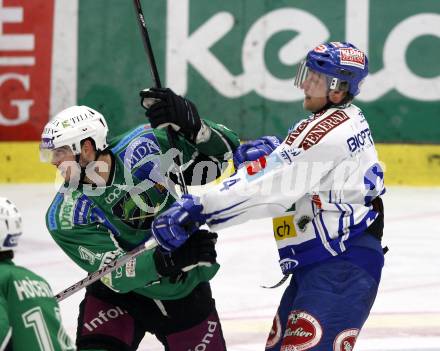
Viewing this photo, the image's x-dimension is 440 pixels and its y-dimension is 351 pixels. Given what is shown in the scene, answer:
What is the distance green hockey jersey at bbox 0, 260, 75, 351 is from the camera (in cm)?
286

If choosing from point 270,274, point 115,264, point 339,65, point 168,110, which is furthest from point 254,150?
point 270,274

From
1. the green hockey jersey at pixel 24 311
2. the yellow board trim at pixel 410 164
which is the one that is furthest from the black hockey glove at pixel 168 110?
the yellow board trim at pixel 410 164

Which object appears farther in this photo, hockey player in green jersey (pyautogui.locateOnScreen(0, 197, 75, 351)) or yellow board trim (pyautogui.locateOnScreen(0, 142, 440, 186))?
yellow board trim (pyautogui.locateOnScreen(0, 142, 440, 186))

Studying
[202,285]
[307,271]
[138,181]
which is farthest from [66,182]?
[307,271]

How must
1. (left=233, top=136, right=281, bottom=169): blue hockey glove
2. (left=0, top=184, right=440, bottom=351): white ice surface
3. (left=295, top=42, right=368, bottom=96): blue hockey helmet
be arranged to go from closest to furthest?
1. (left=295, top=42, right=368, bottom=96): blue hockey helmet
2. (left=233, top=136, right=281, bottom=169): blue hockey glove
3. (left=0, top=184, right=440, bottom=351): white ice surface

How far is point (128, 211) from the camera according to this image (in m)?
3.84

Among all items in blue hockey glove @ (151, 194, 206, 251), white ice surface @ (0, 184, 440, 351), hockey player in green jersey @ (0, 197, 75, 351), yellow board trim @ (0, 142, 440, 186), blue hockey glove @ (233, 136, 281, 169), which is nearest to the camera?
hockey player in green jersey @ (0, 197, 75, 351)

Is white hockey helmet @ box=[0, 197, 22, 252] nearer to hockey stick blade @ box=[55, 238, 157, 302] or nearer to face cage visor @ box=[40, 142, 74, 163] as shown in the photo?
hockey stick blade @ box=[55, 238, 157, 302]

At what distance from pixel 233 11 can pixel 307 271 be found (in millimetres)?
4836

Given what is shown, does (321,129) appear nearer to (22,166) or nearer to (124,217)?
(124,217)

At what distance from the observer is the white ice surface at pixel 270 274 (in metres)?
5.04

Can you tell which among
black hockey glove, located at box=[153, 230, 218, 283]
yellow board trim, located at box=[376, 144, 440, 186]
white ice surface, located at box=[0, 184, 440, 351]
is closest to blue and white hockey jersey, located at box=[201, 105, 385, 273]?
black hockey glove, located at box=[153, 230, 218, 283]

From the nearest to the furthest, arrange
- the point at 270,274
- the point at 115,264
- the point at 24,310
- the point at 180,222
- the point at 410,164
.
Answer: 1. the point at 24,310
2. the point at 180,222
3. the point at 115,264
4. the point at 270,274
5. the point at 410,164

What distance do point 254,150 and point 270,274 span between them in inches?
92.2
